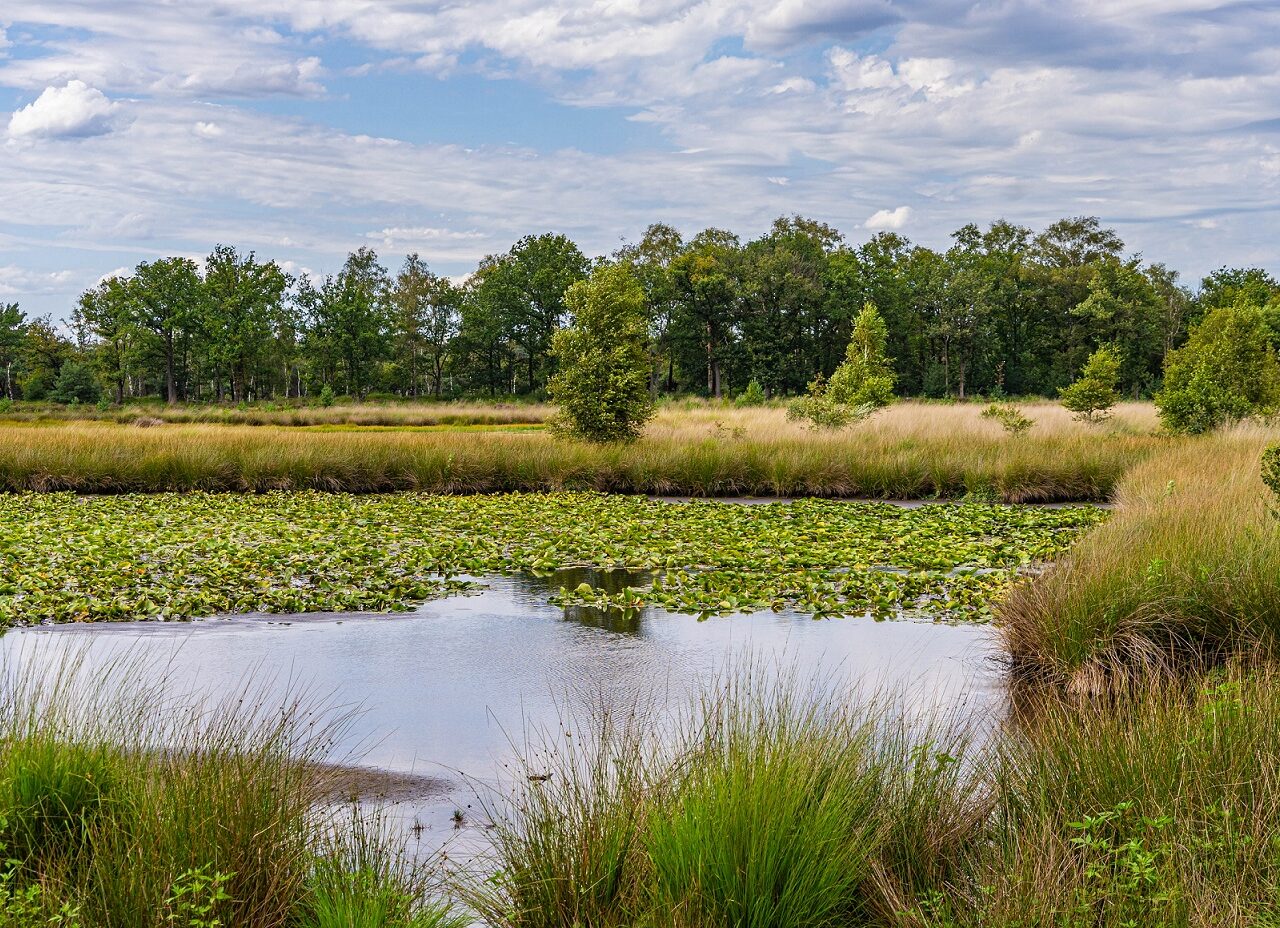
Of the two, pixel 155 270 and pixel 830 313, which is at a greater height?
pixel 155 270

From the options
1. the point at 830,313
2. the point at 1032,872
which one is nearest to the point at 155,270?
the point at 830,313

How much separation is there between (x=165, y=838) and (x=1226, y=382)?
26.1 meters

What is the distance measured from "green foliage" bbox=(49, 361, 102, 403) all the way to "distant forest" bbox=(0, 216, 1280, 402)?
0.11m

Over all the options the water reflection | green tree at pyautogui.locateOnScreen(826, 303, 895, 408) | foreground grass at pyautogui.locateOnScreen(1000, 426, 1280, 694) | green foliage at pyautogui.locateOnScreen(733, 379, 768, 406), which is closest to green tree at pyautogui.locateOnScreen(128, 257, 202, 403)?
green foliage at pyautogui.locateOnScreen(733, 379, 768, 406)

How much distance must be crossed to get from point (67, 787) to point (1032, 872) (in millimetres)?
3385

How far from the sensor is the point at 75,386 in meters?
61.0

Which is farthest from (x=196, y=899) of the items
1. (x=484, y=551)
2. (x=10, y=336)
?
(x=10, y=336)

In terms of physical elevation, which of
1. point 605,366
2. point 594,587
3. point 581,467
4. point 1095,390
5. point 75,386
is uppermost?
point 75,386

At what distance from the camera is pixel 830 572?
36.2ft

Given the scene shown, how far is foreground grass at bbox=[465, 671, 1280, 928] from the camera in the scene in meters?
3.33

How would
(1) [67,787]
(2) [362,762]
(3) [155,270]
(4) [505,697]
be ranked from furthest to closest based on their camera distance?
(3) [155,270] → (4) [505,697] → (2) [362,762] → (1) [67,787]

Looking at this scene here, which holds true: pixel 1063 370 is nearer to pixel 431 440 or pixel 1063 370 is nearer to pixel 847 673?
pixel 431 440

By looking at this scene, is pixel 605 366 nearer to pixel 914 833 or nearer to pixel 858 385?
pixel 858 385

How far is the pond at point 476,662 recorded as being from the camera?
577cm
